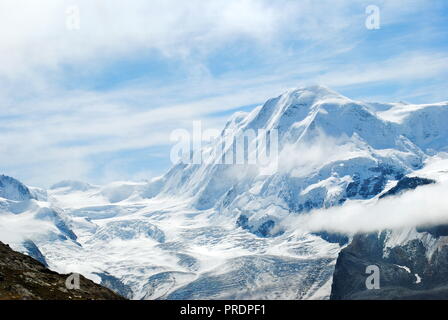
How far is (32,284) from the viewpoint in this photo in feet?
439

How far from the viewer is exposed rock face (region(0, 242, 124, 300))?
125 m

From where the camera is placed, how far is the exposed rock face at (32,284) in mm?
125062
